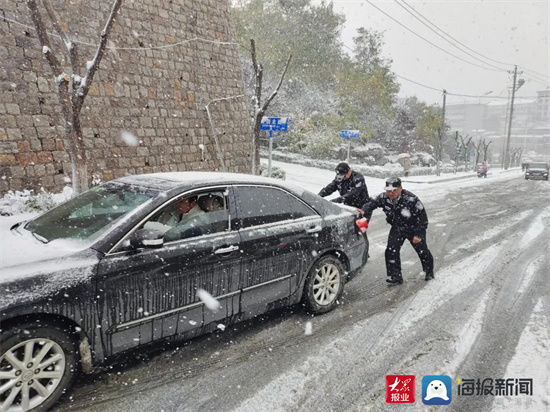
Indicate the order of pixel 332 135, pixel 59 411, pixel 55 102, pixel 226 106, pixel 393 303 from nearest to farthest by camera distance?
pixel 59 411 → pixel 393 303 → pixel 55 102 → pixel 226 106 → pixel 332 135

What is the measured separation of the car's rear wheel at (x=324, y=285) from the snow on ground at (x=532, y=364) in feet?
5.71

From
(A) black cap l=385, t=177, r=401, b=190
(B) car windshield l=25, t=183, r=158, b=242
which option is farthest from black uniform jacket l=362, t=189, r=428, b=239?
(B) car windshield l=25, t=183, r=158, b=242

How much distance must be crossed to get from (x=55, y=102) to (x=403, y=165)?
22.4 meters

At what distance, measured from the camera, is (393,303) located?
177 inches

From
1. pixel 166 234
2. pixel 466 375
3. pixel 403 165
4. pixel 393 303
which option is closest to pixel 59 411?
pixel 166 234

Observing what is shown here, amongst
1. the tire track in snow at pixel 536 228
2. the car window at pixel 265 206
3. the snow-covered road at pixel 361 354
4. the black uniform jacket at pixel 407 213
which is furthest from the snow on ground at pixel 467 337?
the tire track in snow at pixel 536 228

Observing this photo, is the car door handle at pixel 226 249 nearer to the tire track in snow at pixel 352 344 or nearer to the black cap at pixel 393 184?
the tire track in snow at pixel 352 344

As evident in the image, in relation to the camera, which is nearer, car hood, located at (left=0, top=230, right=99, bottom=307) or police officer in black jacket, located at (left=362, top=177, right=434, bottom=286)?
car hood, located at (left=0, top=230, right=99, bottom=307)

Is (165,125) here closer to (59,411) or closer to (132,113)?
(132,113)

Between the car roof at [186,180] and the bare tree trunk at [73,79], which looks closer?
the car roof at [186,180]

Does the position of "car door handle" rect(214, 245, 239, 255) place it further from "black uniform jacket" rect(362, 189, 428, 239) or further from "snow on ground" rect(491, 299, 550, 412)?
"black uniform jacket" rect(362, 189, 428, 239)

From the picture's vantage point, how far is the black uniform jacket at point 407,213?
4973 mm

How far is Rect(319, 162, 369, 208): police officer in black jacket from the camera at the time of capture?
596 centimetres

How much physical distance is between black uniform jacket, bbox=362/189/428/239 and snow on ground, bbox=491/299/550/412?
158 centimetres
